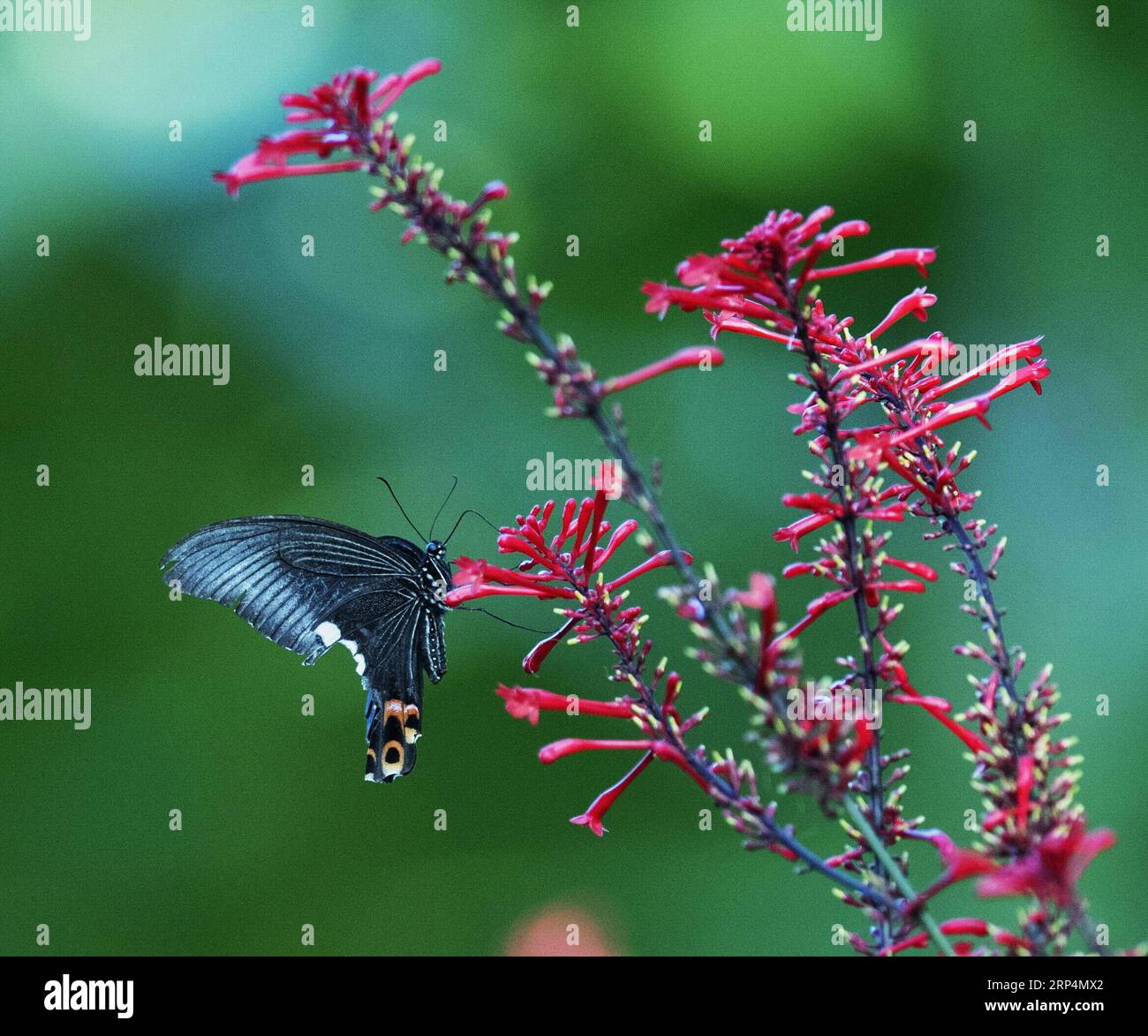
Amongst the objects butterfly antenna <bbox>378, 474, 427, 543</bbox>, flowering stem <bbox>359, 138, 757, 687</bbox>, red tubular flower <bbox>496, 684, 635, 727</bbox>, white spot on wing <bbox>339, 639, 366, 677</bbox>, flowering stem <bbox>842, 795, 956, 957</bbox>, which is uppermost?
butterfly antenna <bbox>378, 474, 427, 543</bbox>

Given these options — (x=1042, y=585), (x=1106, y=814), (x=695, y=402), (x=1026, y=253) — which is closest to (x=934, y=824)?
(x=1106, y=814)

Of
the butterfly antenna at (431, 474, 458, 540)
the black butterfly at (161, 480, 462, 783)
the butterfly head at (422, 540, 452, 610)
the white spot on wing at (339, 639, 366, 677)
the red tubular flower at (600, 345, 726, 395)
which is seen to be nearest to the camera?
the red tubular flower at (600, 345, 726, 395)

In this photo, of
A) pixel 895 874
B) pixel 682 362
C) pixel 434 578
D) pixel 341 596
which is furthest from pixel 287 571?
pixel 895 874

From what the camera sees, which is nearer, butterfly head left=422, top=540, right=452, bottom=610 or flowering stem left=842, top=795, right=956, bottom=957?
flowering stem left=842, top=795, right=956, bottom=957

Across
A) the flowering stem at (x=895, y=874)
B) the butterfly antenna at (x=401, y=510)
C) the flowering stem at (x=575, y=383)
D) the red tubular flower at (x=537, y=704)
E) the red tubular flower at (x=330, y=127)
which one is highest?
the butterfly antenna at (x=401, y=510)

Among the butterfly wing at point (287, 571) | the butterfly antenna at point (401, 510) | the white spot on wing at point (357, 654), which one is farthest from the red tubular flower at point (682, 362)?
the butterfly antenna at point (401, 510)

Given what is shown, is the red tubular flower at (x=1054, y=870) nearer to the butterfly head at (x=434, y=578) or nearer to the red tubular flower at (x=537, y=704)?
the red tubular flower at (x=537, y=704)

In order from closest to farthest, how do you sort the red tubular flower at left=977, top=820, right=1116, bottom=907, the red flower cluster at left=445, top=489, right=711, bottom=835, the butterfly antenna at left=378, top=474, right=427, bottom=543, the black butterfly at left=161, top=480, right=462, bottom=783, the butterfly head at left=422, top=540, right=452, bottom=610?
the red tubular flower at left=977, top=820, right=1116, bottom=907 < the red flower cluster at left=445, top=489, right=711, bottom=835 < the black butterfly at left=161, top=480, right=462, bottom=783 < the butterfly head at left=422, top=540, right=452, bottom=610 < the butterfly antenna at left=378, top=474, right=427, bottom=543

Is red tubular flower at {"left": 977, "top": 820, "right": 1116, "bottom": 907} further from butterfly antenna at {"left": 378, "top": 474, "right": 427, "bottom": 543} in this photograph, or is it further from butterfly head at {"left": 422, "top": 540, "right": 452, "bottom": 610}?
butterfly antenna at {"left": 378, "top": 474, "right": 427, "bottom": 543}

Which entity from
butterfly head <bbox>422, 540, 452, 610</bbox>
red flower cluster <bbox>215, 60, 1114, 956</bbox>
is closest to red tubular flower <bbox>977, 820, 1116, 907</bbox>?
red flower cluster <bbox>215, 60, 1114, 956</bbox>
